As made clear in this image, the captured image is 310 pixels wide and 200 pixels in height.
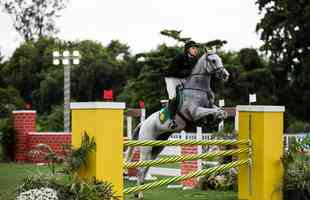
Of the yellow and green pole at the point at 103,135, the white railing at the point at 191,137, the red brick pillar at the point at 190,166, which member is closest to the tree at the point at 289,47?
the white railing at the point at 191,137

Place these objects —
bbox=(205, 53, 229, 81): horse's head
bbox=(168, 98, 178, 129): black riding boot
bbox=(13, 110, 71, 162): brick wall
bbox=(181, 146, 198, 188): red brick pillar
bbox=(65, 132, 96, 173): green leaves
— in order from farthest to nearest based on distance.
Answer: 1. bbox=(13, 110, 71, 162): brick wall
2. bbox=(181, 146, 198, 188): red brick pillar
3. bbox=(168, 98, 178, 129): black riding boot
4. bbox=(205, 53, 229, 81): horse's head
5. bbox=(65, 132, 96, 173): green leaves

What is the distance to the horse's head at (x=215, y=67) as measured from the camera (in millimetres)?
8320

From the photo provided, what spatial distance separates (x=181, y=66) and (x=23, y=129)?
447 inches

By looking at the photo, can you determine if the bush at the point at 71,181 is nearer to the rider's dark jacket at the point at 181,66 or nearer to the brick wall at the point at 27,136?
the rider's dark jacket at the point at 181,66

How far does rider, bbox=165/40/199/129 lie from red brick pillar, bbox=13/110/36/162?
10993mm

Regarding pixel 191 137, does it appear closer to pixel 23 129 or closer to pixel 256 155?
pixel 256 155

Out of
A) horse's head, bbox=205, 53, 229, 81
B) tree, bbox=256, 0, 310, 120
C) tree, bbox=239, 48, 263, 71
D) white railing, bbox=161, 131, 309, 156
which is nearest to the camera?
horse's head, bbox=205, 53, 229, 81

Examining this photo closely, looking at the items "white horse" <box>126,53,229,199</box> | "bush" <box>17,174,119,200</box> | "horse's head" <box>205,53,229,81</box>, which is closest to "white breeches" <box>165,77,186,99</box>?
"white horse" <box>126,53,229,199</box>

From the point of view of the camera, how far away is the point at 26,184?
6371mm

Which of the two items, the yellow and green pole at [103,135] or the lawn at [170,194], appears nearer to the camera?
the yellow and green pole at [103,135]

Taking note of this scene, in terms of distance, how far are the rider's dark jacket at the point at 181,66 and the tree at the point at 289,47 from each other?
1953cm

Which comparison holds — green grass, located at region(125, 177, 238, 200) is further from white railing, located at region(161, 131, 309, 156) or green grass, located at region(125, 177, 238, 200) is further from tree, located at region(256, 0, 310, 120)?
tree, located at region(256, 0, 310, 120)

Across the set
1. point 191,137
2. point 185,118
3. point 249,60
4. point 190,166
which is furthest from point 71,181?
point 249,60

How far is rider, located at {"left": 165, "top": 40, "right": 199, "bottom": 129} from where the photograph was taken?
8753 millimetres
